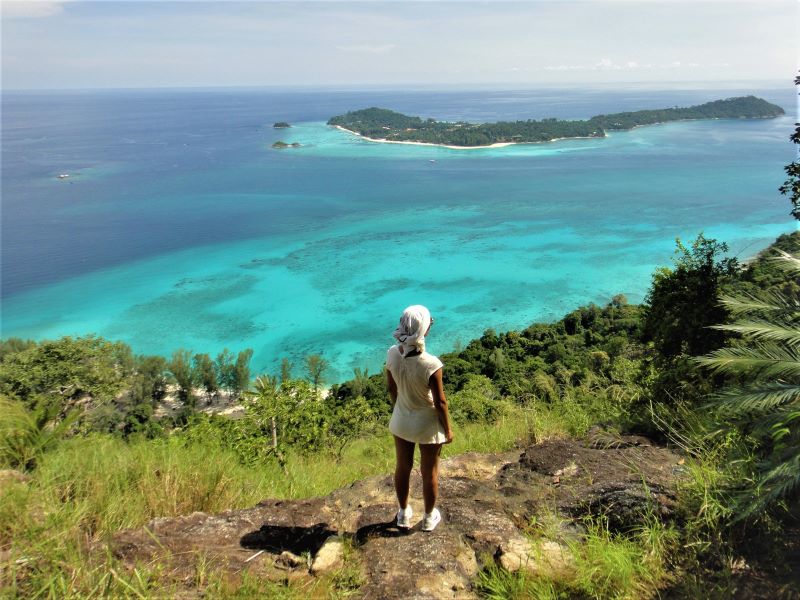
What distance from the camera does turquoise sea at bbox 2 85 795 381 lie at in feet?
95.5

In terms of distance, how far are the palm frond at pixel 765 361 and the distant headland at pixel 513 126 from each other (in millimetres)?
95317

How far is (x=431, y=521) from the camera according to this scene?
290cm

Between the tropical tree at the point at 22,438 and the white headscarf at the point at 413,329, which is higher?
the white headscarf at the point at 413,329

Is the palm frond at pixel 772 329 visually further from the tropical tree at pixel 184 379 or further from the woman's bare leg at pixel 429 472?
the tropical tree at pixel 184 379

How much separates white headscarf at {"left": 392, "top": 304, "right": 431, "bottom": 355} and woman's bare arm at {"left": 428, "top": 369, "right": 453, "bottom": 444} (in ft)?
0.59

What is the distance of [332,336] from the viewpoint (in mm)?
27359

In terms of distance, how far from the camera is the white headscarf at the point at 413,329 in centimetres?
270

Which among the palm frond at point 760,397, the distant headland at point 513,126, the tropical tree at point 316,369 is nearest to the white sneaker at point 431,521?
the palm frond at point 760,397

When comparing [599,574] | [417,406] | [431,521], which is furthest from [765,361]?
[431,521]

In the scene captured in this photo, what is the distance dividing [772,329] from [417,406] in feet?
7.26

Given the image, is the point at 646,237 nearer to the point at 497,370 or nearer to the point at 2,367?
the point at 497,370

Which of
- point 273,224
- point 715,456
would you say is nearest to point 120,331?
point 273,224

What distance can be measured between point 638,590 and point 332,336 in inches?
1012

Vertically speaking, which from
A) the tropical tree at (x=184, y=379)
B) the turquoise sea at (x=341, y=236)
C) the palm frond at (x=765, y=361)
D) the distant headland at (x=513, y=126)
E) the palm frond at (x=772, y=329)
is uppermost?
the distant headland at (x=513, y=126)
